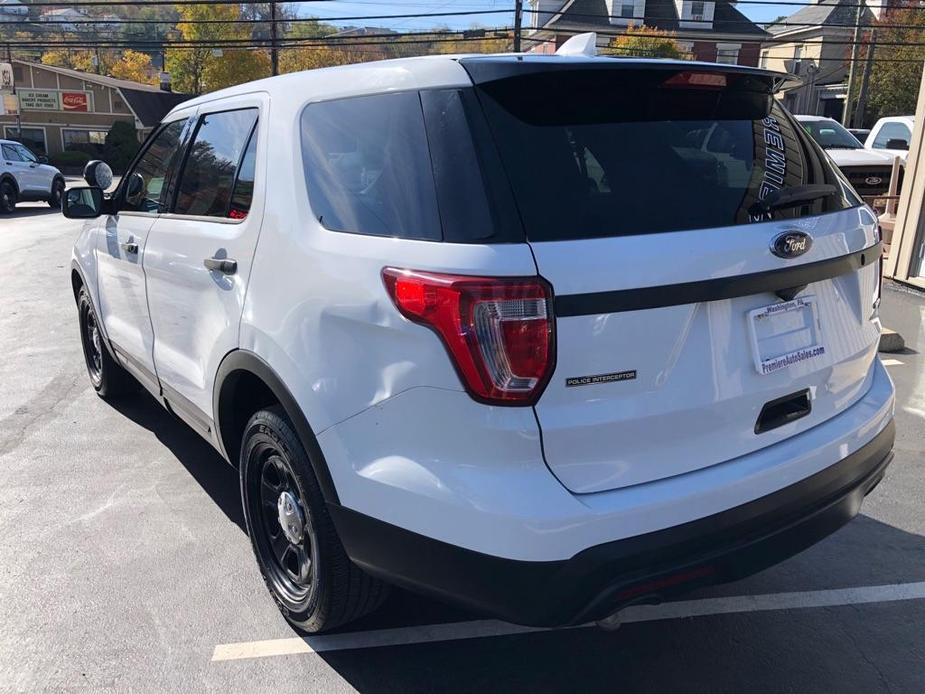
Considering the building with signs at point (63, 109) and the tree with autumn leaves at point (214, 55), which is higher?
the tree with autumn leaves at point (214, 55)

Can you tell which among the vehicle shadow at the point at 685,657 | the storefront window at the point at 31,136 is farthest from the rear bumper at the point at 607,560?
the storefront window at the point at 31,136

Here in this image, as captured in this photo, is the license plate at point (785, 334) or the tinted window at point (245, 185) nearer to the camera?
the license plate at point (785, 334)

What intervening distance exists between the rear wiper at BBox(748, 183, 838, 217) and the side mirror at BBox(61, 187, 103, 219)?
3796 millimetres

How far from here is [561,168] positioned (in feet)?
7.10

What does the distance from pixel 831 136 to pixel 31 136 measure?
51.5 metres

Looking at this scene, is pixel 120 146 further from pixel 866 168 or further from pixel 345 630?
pixel 345 630

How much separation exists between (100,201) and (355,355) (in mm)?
3125

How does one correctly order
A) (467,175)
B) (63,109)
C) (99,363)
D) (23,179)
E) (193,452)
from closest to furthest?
(467,175)
(193,452)
(99,363)
(23,179)
(63,109)

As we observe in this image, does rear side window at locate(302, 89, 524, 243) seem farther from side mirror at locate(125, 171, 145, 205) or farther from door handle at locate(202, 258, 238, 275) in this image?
side mirror at locate(125, 171, 145, 205)

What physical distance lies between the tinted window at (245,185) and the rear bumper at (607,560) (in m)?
1.26

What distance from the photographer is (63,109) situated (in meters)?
52.0

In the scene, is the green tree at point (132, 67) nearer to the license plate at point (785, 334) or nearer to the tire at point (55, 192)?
the tire at point (55, 192)

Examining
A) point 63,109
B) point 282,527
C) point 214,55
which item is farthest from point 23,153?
point 63,109

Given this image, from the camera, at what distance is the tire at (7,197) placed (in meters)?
20.4
